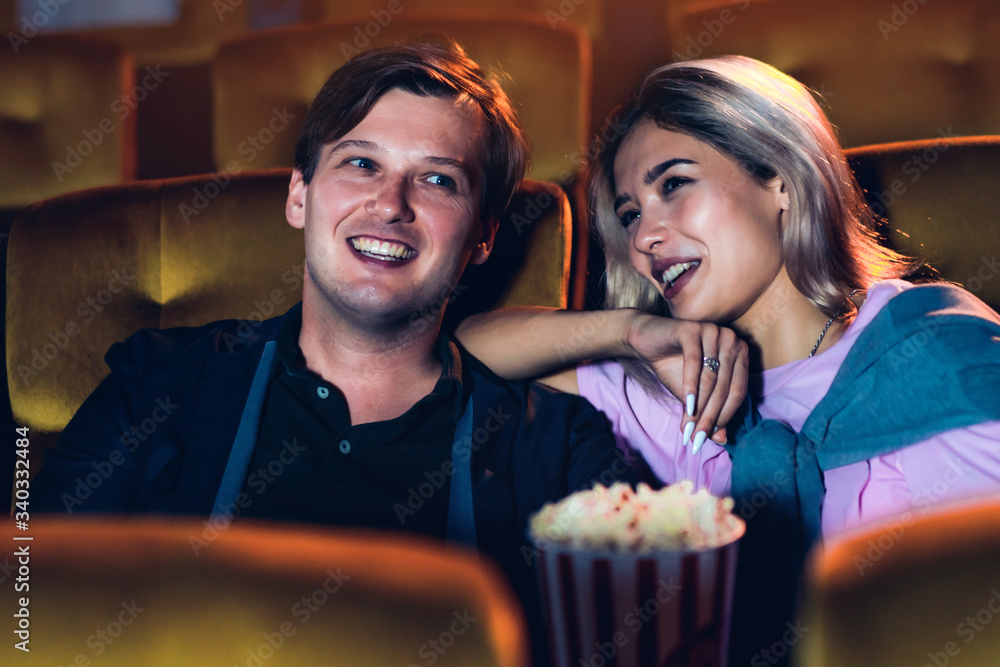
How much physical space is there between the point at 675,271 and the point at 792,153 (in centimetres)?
25

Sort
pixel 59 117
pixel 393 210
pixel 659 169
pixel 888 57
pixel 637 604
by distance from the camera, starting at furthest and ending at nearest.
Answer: pixel 59 117 < pixel 888 57 < pixel 659 169 < pixel 393 210 < pixel 637 604

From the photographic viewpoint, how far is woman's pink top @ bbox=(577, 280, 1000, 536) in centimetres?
96

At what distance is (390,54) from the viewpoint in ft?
3.93

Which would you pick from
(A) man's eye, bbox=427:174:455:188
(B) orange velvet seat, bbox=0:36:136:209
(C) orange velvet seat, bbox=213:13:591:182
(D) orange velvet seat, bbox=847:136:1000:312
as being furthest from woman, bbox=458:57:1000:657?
(B) orange velvet seat, bbox=0:36:136:209

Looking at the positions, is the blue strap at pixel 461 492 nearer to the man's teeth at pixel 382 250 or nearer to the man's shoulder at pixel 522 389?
the man's shoulder at pixel 522 389

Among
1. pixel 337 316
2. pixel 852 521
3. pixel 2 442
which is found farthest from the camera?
pixel 2 442

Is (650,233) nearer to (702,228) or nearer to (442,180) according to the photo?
(702,228)

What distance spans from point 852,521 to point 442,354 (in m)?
0.59

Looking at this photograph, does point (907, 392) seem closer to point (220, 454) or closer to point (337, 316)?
point (337, 316)

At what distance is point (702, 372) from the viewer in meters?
0.97

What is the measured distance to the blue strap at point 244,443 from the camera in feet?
3.33

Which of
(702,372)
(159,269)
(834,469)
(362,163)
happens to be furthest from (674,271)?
(159,269)

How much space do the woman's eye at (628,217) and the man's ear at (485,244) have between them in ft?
0.67

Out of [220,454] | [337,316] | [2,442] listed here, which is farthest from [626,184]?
[2,442]
